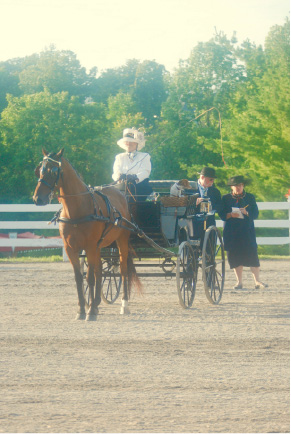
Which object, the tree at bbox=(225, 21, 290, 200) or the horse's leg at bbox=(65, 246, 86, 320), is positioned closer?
the horse's leg at bbox=(65, 246, 86, 320)

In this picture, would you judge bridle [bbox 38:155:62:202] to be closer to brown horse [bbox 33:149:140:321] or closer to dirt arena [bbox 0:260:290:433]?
brown horse [bbox 33:149:140:321]

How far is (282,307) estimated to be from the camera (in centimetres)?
1179

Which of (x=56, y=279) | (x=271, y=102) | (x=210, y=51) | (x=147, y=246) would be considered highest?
(x=210, y=51)

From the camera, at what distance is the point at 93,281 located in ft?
34.5

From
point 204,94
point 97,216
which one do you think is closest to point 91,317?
point 97,216

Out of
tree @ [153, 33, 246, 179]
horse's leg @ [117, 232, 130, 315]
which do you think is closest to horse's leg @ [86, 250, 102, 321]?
horse's leg @ [117, 232, 130, 315]

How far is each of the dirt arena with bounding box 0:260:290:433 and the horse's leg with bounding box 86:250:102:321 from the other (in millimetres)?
125

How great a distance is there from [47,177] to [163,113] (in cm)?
4689

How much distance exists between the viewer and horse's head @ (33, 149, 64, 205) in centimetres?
992

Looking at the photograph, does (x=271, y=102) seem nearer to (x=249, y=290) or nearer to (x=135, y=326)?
(x=249, y=290)

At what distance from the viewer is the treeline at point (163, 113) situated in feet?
140

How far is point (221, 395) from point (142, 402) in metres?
0.59

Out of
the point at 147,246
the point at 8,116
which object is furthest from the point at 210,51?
the point at 147,246

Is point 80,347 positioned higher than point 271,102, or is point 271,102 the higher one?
point 271,102
